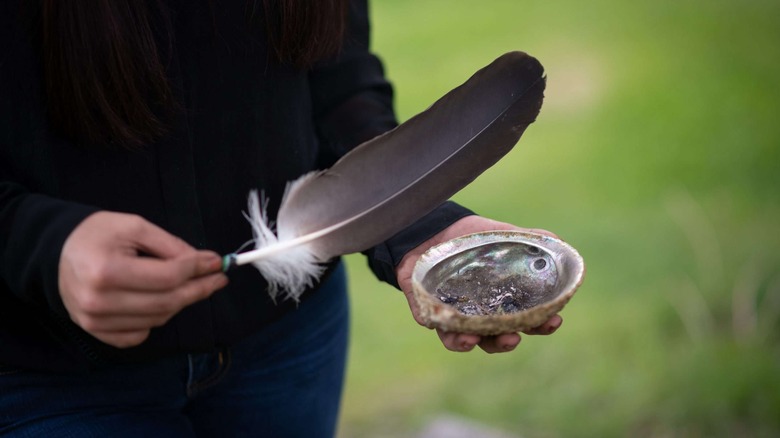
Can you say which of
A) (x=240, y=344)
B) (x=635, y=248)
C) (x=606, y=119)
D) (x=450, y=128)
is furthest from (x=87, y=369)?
(x=606, y=119)

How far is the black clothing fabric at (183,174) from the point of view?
95 centimetres

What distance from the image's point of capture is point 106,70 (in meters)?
0.96

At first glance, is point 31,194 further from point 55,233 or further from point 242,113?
point 242,113

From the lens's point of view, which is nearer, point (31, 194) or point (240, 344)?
point (31, 194)

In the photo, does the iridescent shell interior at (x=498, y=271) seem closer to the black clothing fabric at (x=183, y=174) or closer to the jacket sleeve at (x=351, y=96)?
the black clothing fabric at (x=183, y=174)

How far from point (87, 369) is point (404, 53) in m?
3.22

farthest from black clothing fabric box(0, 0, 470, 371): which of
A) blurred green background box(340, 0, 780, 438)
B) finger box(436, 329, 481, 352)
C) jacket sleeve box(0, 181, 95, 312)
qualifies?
blurred green background box(340, 0, 780, 438)

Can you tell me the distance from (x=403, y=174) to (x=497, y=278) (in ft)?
0.61

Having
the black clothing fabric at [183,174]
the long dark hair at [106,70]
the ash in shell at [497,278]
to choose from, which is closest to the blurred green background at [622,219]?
the ash in shell at [497,278]

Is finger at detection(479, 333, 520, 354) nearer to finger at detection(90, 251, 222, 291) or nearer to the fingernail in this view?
the fingernail

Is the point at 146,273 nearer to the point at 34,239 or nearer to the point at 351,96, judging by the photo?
the point at 34,239

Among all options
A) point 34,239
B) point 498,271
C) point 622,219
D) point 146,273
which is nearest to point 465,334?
point 498,271

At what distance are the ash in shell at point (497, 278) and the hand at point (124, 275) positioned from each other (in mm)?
355

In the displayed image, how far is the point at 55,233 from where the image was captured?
84 cm
